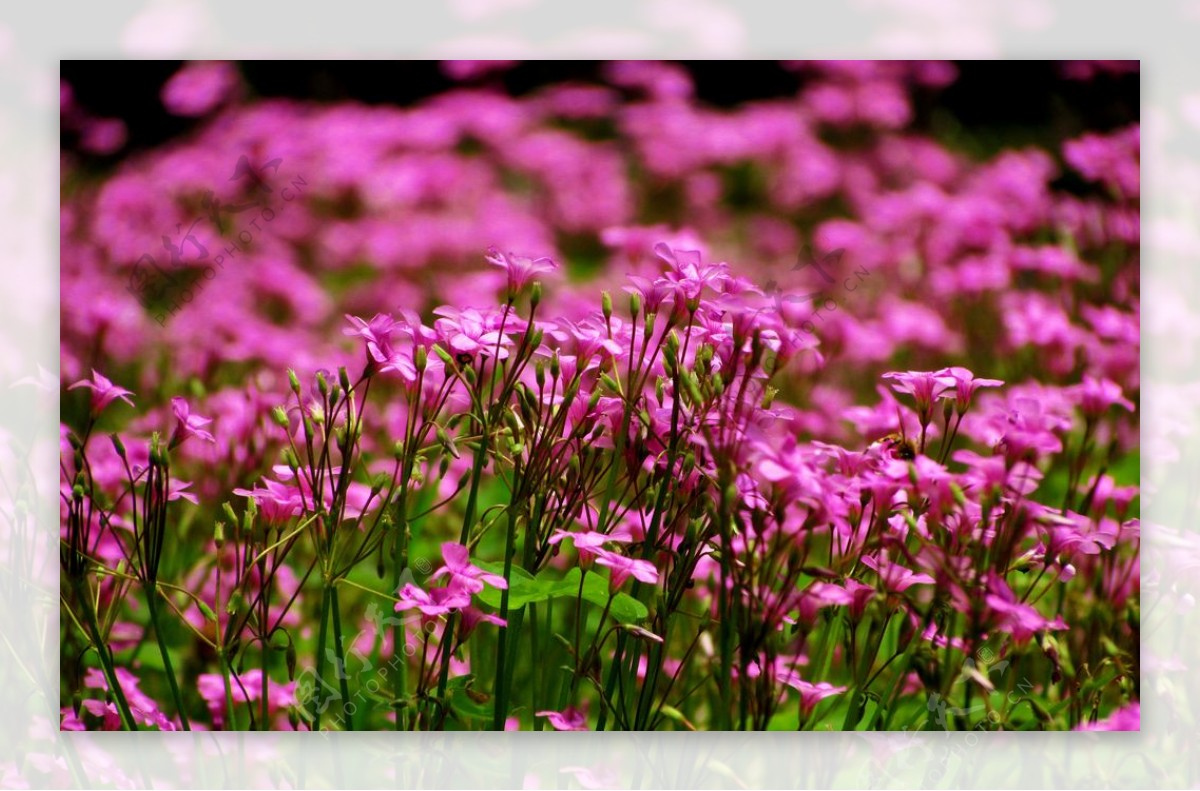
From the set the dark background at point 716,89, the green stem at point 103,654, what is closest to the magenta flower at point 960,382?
the dark background at point 716,89

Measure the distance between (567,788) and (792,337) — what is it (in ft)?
2.79

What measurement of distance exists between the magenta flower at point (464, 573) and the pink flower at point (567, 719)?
28 centimetres

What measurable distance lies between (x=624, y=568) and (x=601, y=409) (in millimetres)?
251

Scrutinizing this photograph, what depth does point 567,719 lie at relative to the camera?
6.19 feet

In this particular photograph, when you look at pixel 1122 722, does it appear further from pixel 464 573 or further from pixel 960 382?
pixel 464 573

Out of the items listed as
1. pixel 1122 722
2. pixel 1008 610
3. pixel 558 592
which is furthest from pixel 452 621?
pixel 1122 722

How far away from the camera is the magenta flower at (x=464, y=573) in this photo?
1.66 meters

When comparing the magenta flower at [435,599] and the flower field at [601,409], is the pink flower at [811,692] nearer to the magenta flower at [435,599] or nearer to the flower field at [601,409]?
the flower field at [601,409]

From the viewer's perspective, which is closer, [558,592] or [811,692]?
[558,592]

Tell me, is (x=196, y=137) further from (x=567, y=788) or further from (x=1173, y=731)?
(x=1173, y=731)

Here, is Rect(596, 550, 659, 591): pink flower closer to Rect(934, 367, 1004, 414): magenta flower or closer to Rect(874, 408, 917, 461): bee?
Rect(874, 408, 917, 461): bee

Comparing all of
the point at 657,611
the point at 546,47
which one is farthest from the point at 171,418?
the point at 657,611

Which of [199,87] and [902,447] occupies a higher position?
[199,87]

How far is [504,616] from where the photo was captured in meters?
1.68
